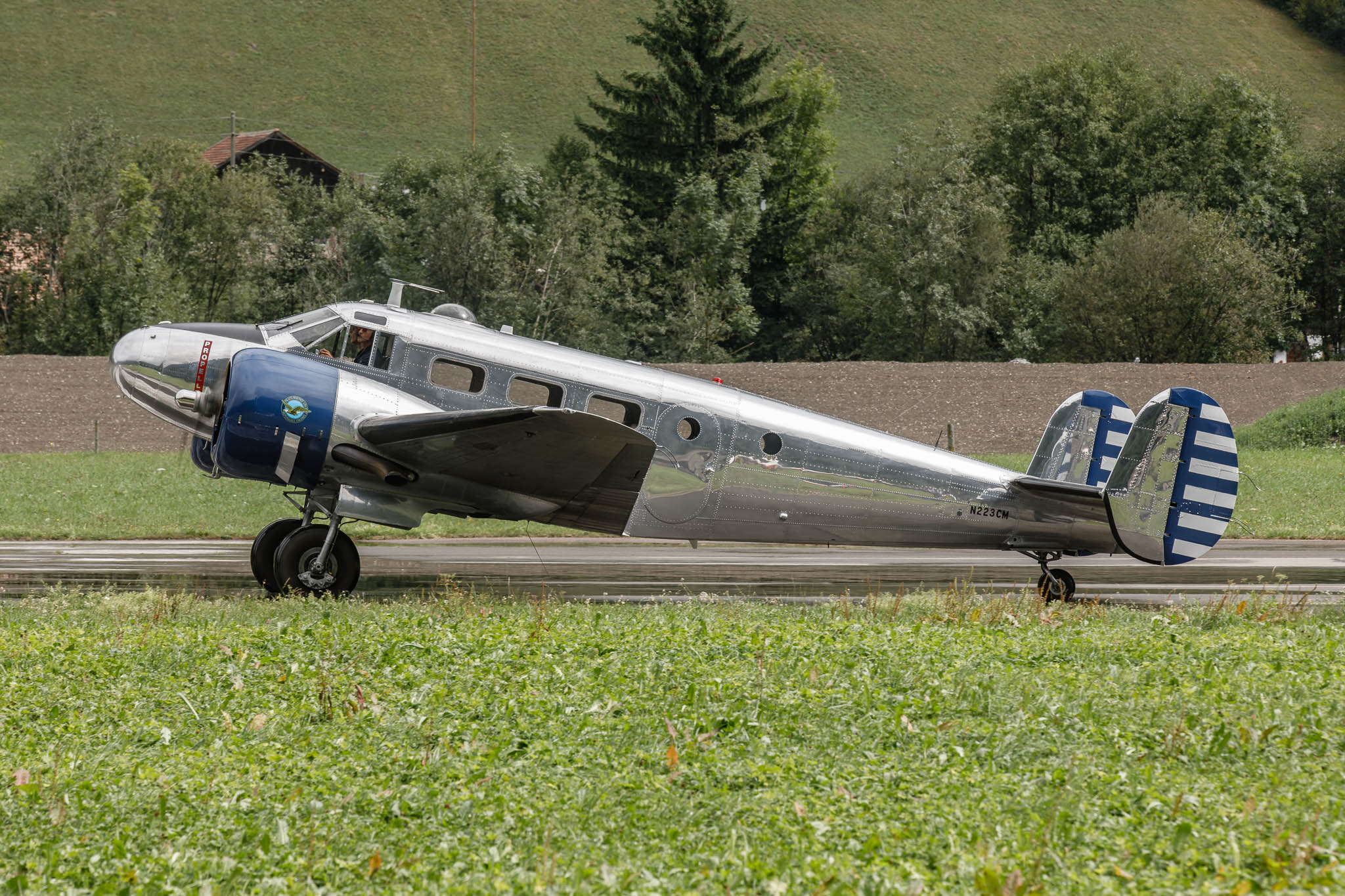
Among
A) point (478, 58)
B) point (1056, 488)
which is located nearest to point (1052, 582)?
point (1056, 488)

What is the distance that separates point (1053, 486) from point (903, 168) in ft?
160

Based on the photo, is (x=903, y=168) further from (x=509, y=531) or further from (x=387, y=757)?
(x=387, y=757)

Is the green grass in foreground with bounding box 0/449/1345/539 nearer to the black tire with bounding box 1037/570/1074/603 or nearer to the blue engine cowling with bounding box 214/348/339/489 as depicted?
the blue engine cowling with bounding box 214/348/339/489

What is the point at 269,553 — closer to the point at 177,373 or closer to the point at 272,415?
the point at 272,415

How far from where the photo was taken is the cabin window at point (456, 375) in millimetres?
13047

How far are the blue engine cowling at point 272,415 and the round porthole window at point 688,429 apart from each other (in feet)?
12.3

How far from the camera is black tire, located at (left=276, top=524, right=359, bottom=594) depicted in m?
12.8

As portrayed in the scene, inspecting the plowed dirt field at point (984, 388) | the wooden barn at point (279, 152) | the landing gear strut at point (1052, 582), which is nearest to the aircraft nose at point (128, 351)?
the landing gear strut at point (1052, 582)

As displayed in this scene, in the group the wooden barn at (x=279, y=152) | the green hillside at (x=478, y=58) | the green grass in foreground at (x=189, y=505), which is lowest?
the green grass in foreground at (x=189, y=505)

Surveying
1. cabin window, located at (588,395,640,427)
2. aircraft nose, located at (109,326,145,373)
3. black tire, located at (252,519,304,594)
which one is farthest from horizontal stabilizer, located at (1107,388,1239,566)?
aircraft nose, located at (109,326,145,373)

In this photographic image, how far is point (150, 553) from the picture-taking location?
1702cm

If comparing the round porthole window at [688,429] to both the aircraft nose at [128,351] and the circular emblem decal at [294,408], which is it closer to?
the circular emblem decal at [294,408]

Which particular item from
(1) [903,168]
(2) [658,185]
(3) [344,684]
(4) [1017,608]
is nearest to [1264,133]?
(1) [903,168]

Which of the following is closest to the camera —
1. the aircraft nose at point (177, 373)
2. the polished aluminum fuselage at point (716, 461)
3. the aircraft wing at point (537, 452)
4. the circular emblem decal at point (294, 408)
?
the aircraft wing at point (537, 452)
